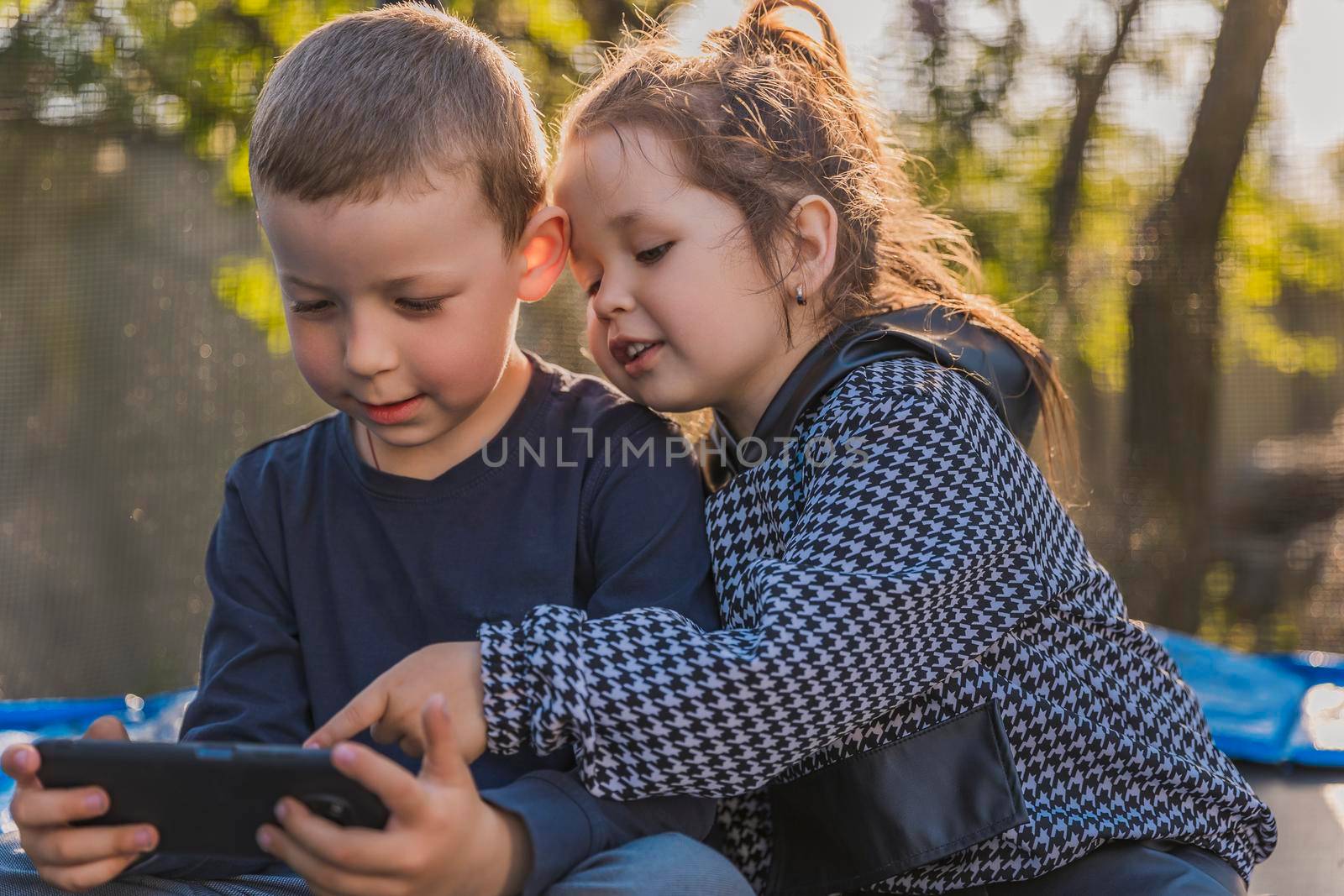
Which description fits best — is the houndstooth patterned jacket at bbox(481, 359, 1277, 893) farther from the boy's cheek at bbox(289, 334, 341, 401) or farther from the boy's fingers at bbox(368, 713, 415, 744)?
the boy's cheek at bbox(289, 334, 341, 401)

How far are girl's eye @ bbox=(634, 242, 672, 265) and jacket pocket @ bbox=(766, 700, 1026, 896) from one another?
0.48 metres

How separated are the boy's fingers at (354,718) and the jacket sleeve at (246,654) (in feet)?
0.74

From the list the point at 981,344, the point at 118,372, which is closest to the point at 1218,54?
the point at 981,344

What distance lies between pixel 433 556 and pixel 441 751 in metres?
0.35

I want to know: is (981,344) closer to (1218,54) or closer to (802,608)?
(802,608)

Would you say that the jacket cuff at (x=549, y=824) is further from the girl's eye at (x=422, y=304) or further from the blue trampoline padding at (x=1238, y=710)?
the blue trampoline padding at (x=1238, y=710)

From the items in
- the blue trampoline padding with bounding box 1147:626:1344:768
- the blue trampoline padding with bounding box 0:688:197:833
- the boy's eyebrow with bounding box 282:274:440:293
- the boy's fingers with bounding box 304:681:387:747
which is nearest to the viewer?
the boy's fingers with bounding box 304:681:387:747

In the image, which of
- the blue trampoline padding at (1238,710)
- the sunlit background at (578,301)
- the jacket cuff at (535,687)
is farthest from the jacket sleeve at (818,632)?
the sunlit background at (578,301)

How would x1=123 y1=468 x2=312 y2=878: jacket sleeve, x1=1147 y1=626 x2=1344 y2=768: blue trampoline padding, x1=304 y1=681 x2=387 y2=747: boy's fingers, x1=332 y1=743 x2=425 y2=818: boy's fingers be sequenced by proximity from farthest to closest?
x1=1147 y1=626 x2=1344 y2=768: blue trampoline padding < x1=123 y1=468 x2=312 y2=878: jacket sleeve < x1=304 y1=681 x2=387 y2=747: boy's fingers < x1=332 y1=743 x2=425 y2=818: boy's fingers

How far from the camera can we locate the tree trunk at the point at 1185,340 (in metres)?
2.63

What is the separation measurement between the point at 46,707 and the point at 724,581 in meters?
1.57

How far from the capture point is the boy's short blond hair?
3.22 ft

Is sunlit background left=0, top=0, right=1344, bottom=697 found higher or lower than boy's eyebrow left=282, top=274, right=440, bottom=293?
lower

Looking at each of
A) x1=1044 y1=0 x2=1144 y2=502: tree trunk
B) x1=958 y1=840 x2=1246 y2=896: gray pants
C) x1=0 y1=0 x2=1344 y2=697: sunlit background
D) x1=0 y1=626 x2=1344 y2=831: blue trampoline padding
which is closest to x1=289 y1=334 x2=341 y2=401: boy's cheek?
x1=958 y1=840 x2=1246 y2=896: gray pants
